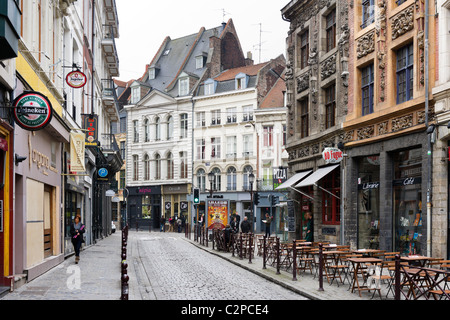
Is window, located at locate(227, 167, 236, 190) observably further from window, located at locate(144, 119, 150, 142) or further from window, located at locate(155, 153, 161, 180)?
window, located at locate(144, 119, 150, 142)

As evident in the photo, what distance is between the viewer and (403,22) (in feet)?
55.1

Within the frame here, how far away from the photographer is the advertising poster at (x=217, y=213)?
27.6m

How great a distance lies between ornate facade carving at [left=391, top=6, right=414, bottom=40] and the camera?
16.4m

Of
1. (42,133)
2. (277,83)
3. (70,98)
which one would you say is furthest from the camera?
(277,83)

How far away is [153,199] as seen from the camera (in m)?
58.2

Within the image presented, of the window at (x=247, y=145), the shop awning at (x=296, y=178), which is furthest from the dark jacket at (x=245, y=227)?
the window at (x=247, y=145)

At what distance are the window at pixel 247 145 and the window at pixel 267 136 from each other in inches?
65.4

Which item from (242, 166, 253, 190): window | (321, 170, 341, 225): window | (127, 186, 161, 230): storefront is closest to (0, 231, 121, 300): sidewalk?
(321, 170, 341, 225): window

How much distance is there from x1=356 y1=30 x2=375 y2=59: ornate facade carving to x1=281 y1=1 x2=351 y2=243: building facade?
956 millimetres

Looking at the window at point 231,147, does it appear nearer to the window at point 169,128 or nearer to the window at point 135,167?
the window at point 169,128

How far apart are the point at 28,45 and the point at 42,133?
3015mm

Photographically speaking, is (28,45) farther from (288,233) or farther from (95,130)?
(288,233)

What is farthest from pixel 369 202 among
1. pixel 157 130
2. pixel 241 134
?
pixel 157 130
